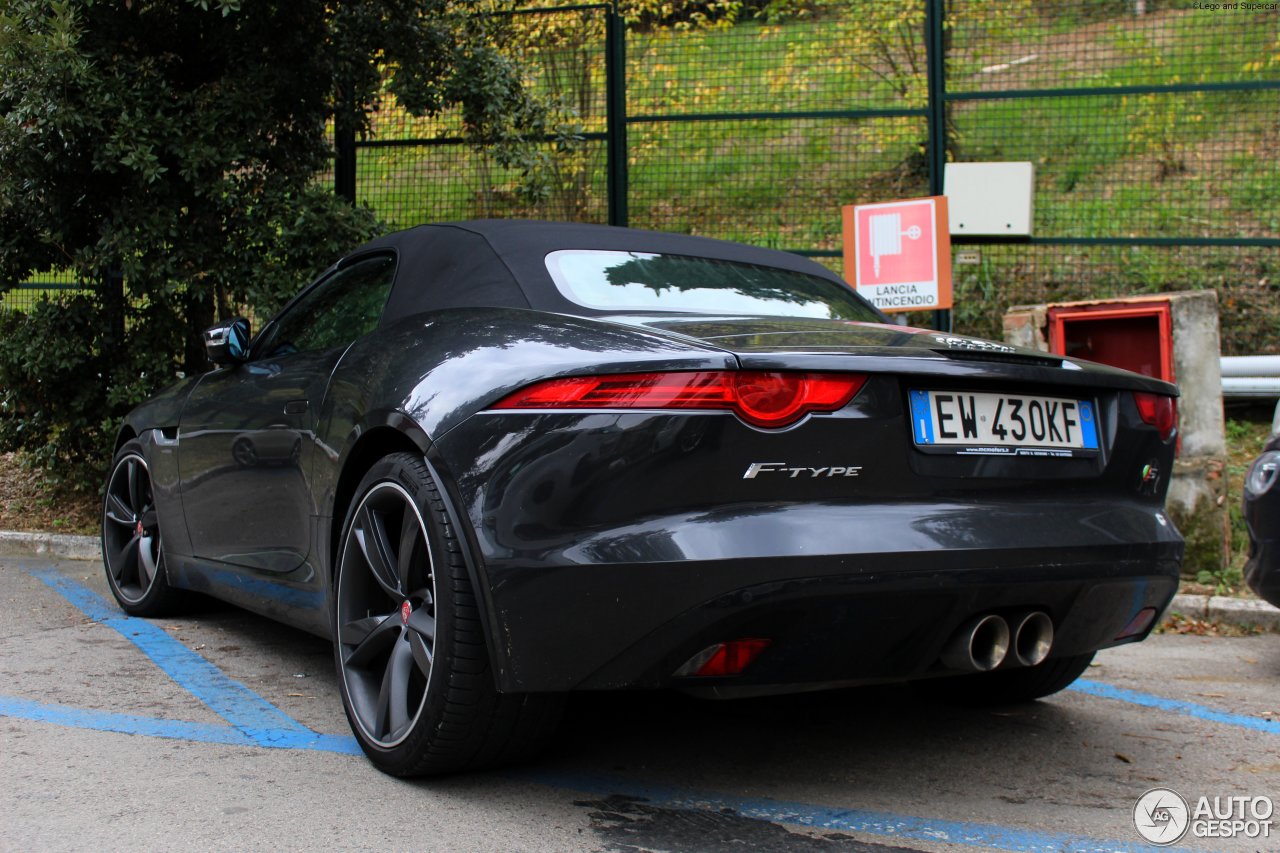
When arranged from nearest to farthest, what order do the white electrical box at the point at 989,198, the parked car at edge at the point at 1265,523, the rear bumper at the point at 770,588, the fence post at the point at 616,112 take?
the rear bumper at the point at 770,588 < the parked car at edge at the point at 1265,523 < the white electrical box at the point at 989,198 < the fence post at the point at 616,112

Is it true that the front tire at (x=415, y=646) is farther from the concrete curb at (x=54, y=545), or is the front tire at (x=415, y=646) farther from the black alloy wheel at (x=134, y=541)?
the concrete curb at (x=54, y=545)

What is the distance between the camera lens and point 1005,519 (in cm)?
275

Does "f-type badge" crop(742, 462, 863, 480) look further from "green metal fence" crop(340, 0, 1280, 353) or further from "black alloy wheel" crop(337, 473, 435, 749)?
"green metal fence" crop(340, 0, 1280, 353)

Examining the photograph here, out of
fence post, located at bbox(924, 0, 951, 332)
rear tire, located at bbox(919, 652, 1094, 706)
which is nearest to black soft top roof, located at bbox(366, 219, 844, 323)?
rear tire, located at bbox(919, 652, 1094, 706)

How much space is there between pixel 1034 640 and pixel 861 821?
1.92ft

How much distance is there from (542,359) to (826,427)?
631mm

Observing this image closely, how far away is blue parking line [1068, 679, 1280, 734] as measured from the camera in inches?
150

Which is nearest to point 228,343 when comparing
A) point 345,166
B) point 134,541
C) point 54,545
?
point 134,541

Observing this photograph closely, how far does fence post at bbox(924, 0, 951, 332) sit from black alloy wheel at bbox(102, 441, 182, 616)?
17.6 ft

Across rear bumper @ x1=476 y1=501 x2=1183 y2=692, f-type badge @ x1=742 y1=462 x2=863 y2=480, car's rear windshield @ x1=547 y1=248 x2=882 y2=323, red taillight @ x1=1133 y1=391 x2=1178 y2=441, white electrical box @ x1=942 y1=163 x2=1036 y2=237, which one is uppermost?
white electrical box @ x1=942 y1=163 x2=1036 y2=237

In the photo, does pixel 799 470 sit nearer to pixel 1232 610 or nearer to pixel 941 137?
pixel 1232 610

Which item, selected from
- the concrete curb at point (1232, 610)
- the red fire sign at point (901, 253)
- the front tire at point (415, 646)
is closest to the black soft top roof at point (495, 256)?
the front tire at point (415, 646)

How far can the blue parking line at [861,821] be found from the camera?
269cm

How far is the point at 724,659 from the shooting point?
2586 millimetres
